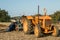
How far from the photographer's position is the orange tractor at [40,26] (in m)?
15.7

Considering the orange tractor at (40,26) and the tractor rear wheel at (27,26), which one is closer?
the orange tractor at (40,26)

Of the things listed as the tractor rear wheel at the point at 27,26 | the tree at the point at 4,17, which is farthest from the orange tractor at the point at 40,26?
the tree at the point at 4,17

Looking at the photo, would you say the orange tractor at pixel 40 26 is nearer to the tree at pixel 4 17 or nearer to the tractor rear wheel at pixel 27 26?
the tractor rear wheel at pixel 27 26

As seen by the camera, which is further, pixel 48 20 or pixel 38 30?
pixel 48 20

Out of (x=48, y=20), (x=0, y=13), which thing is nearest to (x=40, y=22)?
(x=48, y=20)

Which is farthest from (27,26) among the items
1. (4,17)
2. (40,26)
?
(4,17)

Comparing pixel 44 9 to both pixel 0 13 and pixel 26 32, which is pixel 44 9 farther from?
pixel 0 13

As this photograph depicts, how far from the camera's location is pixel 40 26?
16.2 metres

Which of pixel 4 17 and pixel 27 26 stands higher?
pixel 27 26

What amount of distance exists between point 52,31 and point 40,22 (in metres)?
1.31

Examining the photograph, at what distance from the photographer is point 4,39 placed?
14.2 metres

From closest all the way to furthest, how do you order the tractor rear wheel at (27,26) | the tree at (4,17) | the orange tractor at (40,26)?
1. the orange tractor at (40,26)
2. the tractor rear wheel at (27,26)
3. the tree at (4,17)

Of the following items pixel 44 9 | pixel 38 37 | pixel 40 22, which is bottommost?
pixel 38 37

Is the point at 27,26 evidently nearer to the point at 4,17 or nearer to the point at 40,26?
the point at 40,26
